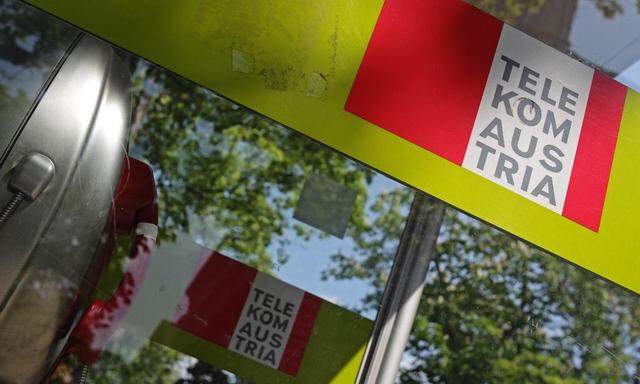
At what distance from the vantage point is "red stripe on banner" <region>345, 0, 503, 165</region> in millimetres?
1728

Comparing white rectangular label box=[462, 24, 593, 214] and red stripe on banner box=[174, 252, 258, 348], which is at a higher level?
white rectangular label box=[462, 24, 593, 214]

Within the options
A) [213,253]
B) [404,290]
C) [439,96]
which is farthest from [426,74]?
[213,253]

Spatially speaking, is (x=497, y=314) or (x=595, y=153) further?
(x=497, y=314)

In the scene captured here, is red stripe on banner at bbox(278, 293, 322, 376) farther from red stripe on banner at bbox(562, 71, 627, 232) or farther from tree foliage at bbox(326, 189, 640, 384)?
red stripe on banner at bbox(562, 71, 627, 232)

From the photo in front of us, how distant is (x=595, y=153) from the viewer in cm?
195

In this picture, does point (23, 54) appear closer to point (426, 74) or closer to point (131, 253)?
point (131, 253)

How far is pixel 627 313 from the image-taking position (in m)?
2.41

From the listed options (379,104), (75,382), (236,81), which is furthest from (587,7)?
(75,382)

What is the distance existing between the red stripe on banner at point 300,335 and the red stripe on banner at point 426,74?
2.36ft

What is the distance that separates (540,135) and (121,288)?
1.29 metres

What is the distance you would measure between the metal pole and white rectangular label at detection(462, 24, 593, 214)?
1.47 ft

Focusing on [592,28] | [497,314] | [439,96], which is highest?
[592,28]

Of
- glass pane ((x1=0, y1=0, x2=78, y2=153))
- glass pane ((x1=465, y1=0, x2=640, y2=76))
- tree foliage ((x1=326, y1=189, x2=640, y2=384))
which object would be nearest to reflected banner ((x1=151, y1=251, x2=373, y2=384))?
tree foliage ((x1=326, y1=189, x2=640, y2=384))

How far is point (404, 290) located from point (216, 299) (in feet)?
2.05
